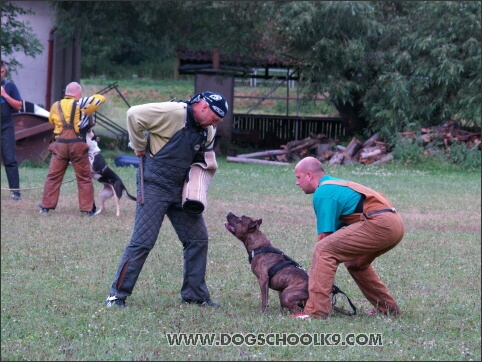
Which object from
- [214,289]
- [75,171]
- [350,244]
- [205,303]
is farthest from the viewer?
[75,171]

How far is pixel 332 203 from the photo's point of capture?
20.8 ft

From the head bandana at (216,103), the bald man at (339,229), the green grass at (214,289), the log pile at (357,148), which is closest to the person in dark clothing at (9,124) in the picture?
the green grass at (214,289)

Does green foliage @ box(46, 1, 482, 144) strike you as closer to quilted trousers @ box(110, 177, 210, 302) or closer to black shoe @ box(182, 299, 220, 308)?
quilted trousers @ box(110, 177, 210, 302)

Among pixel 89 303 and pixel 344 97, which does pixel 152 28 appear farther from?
pixel 89 303

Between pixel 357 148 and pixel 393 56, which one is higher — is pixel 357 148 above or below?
below

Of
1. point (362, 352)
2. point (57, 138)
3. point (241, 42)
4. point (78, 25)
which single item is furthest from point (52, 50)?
point (362, 352)

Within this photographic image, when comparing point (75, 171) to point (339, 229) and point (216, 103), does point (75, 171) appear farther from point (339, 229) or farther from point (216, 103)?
point (339, 229)

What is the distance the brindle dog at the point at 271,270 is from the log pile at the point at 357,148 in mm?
15431

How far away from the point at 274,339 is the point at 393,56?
18573 mm

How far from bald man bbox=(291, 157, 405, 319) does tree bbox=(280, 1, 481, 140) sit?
16.7 meters

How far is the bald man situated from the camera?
6344 millimetres

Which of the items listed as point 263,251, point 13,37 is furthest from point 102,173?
point 13,37

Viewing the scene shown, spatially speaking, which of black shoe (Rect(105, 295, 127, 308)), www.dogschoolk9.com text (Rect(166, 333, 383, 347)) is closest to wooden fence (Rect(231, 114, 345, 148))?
black shoe (Rect(105, 295, 127, 308))

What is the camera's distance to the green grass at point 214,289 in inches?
222
